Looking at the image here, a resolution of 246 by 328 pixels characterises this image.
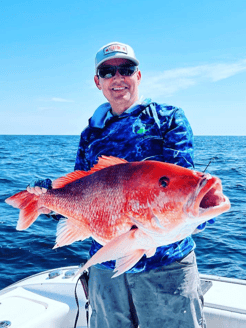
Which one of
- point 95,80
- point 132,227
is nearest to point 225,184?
point 95,80

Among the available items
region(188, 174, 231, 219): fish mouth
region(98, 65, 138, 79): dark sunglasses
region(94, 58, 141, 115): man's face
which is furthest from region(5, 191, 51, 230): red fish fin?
region(188, 174, 231, 219): fish mouth

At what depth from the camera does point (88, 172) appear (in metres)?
2.22

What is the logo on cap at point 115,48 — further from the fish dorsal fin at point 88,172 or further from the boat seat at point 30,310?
the boat seat at point 30,310

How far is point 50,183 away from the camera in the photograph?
8.17ft

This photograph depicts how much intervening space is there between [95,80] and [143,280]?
5.86 ft

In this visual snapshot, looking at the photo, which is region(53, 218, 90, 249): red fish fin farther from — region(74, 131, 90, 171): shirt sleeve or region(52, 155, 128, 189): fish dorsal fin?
region(74, 131, 90, 171): shirt sleeve

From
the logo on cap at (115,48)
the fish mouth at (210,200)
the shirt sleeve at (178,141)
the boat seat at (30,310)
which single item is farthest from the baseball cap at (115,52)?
the boat seat at (30,310)

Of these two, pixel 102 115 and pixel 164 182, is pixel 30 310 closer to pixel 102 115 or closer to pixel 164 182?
pixel 102 115

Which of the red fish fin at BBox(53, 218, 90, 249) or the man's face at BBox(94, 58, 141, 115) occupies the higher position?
the man's face at BBox(94, 58, 141, 115)

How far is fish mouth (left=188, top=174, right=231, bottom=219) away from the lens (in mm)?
1551

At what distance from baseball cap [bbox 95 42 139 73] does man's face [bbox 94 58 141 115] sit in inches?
2.0

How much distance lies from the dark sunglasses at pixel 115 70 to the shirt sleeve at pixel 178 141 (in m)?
0.54

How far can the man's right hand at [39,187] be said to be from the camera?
2.41 meters

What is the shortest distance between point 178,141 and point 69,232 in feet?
3.24
